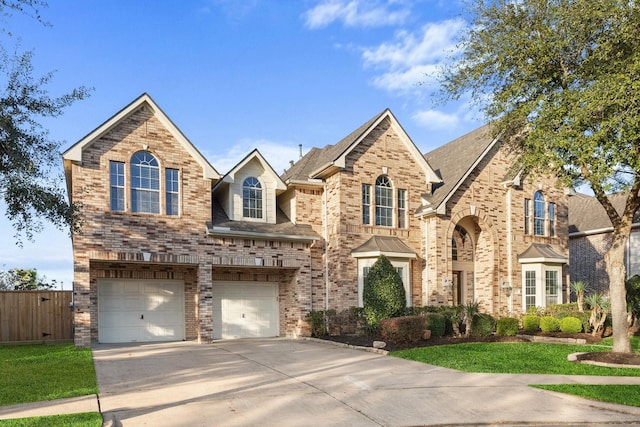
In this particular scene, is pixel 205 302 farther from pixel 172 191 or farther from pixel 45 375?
pixel 45 375

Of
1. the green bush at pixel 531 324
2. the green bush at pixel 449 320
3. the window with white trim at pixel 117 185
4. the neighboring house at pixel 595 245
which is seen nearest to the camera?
the window with white trim at pixel 117 185

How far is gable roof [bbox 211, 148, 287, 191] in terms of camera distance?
19047 millimetres

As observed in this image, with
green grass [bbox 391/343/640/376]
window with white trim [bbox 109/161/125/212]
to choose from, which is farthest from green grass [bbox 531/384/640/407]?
window with white trim [bbox 109/161/125/212]

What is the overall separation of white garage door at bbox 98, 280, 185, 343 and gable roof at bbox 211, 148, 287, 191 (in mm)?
4126

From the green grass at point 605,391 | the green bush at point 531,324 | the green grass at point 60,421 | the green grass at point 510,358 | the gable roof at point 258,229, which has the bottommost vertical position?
the green bush at point 531,324

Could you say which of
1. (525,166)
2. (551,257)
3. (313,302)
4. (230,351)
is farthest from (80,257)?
(551,257)

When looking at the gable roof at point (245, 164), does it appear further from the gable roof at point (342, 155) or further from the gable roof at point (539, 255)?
the gable roof at point (539, 255)

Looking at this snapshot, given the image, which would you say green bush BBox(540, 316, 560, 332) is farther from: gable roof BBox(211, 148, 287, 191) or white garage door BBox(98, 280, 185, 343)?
white garage door BBox(98, 280, 185, 343)

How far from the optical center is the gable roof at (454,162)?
67.5 ft

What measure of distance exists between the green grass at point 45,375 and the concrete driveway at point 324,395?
1.32ft

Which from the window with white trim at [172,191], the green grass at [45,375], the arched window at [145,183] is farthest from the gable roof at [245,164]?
the green grass at [45,375]

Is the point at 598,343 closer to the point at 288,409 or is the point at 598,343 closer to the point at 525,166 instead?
the point at 525,166

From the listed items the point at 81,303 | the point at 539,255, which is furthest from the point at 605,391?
the point at 81,303

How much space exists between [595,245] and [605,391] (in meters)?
19.6
